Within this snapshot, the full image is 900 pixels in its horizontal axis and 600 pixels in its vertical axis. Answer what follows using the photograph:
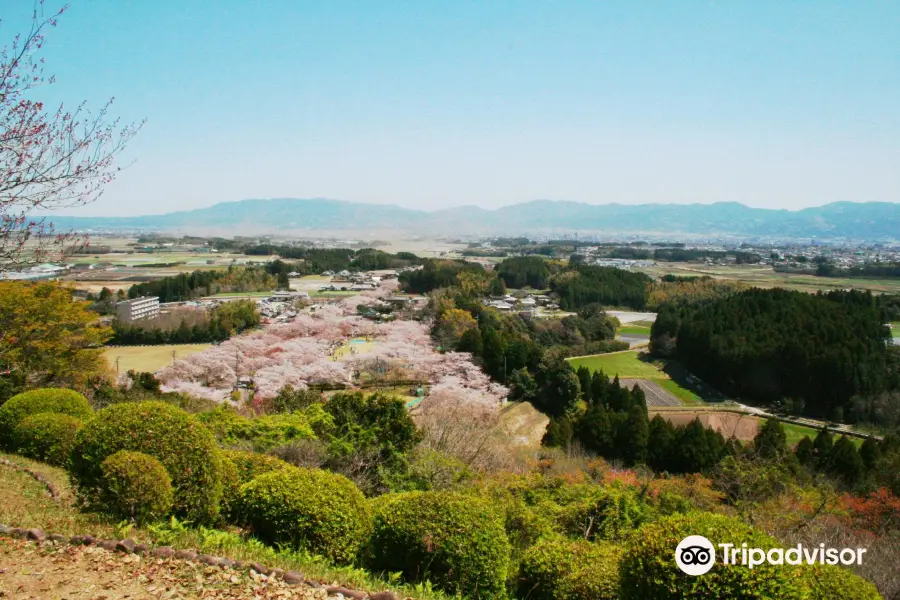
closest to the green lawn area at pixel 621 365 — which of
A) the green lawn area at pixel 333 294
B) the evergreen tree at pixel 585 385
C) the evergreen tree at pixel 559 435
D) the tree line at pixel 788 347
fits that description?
the tree line at pixel 788 347

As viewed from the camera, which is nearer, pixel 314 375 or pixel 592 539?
pixel 592 539

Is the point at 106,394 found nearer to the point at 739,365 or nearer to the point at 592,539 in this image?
the point at 592,539

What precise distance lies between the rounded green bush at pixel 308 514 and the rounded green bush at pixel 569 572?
1.70m

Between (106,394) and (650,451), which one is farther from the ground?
(106,394)

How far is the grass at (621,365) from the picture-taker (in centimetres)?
3212

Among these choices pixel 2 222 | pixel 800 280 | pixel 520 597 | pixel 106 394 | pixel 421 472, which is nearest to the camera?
pixel 2 222

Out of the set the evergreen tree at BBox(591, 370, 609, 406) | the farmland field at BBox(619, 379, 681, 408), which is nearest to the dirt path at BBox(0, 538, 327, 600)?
the evergreen tree at BBox(591, 370, 609, 406)

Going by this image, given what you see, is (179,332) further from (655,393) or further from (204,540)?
(204,540)

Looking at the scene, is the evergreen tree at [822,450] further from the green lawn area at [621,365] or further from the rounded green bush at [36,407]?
the rounded green bush at [36,407]

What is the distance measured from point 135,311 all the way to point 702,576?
37.6 m

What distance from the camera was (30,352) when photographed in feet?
57.8

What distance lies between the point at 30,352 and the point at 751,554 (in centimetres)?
2082

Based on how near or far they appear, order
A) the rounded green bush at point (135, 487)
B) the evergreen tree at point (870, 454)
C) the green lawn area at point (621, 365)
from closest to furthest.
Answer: the rounded green bush at point (135, 487) < the evergreen tree at point (870, 454) < the green lawn area at point (621, 365)

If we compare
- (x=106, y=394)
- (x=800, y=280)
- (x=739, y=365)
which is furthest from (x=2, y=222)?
(x=800, y=280)
